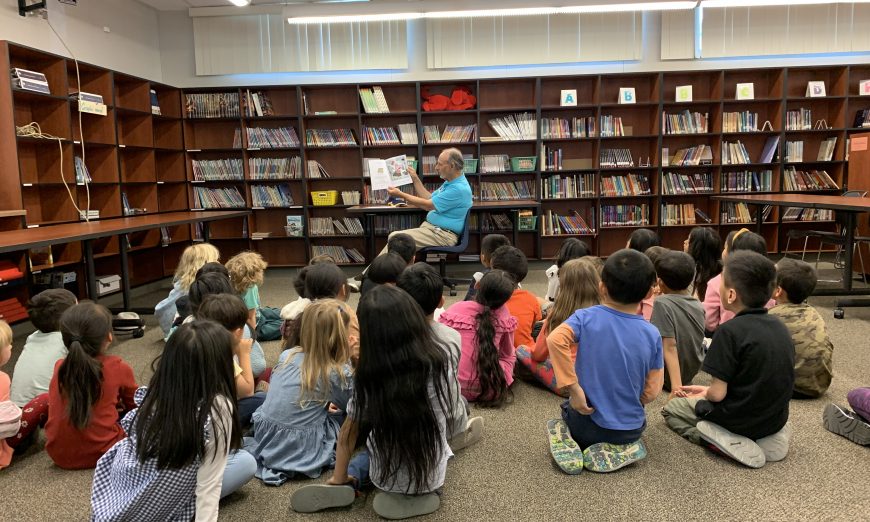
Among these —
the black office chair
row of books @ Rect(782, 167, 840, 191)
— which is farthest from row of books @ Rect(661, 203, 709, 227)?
the black office chair

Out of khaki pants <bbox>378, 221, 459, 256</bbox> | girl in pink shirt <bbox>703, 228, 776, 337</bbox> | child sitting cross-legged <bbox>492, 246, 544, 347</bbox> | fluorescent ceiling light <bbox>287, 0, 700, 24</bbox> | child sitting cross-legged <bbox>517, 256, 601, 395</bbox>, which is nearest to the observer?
child sitting cross-legged <bbox>517, 256, 601, 395</bbox>

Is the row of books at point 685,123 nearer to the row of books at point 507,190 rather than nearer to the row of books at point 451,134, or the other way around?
the row of books at point 507,190

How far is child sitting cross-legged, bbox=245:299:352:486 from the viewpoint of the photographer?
2104mm

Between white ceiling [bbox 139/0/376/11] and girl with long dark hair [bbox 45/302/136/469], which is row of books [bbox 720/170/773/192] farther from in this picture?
girl with long dark hair [bbox 45/302/136/469]

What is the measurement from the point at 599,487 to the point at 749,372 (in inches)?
27.1

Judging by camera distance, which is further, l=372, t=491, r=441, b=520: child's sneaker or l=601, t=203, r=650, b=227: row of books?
l=601, t=203, r=650, b=227: row of books

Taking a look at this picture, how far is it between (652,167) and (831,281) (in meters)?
2.38

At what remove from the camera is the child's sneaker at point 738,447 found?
2.21m

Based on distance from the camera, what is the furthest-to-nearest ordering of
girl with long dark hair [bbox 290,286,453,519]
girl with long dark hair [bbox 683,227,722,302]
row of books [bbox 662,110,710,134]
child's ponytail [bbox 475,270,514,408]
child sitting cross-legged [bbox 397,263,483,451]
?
1. row of books [bbox 662,110,710,134]
2. girl with long dark hair [bbox 683,227,722,302]
3. child's ponytail [bbox 475,270,514,408]
4. child sitting cross-legged [bbox 397,263,483,451]
5. girl with long dark hair [bbox 290,286,453,519]

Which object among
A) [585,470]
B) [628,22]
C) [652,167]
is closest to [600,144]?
[652,167]

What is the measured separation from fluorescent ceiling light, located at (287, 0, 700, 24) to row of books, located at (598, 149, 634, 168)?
1.70m

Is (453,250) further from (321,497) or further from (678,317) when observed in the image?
(321,497)

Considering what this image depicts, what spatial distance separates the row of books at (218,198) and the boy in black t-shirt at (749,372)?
652 centimetres

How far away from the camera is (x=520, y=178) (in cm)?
764
